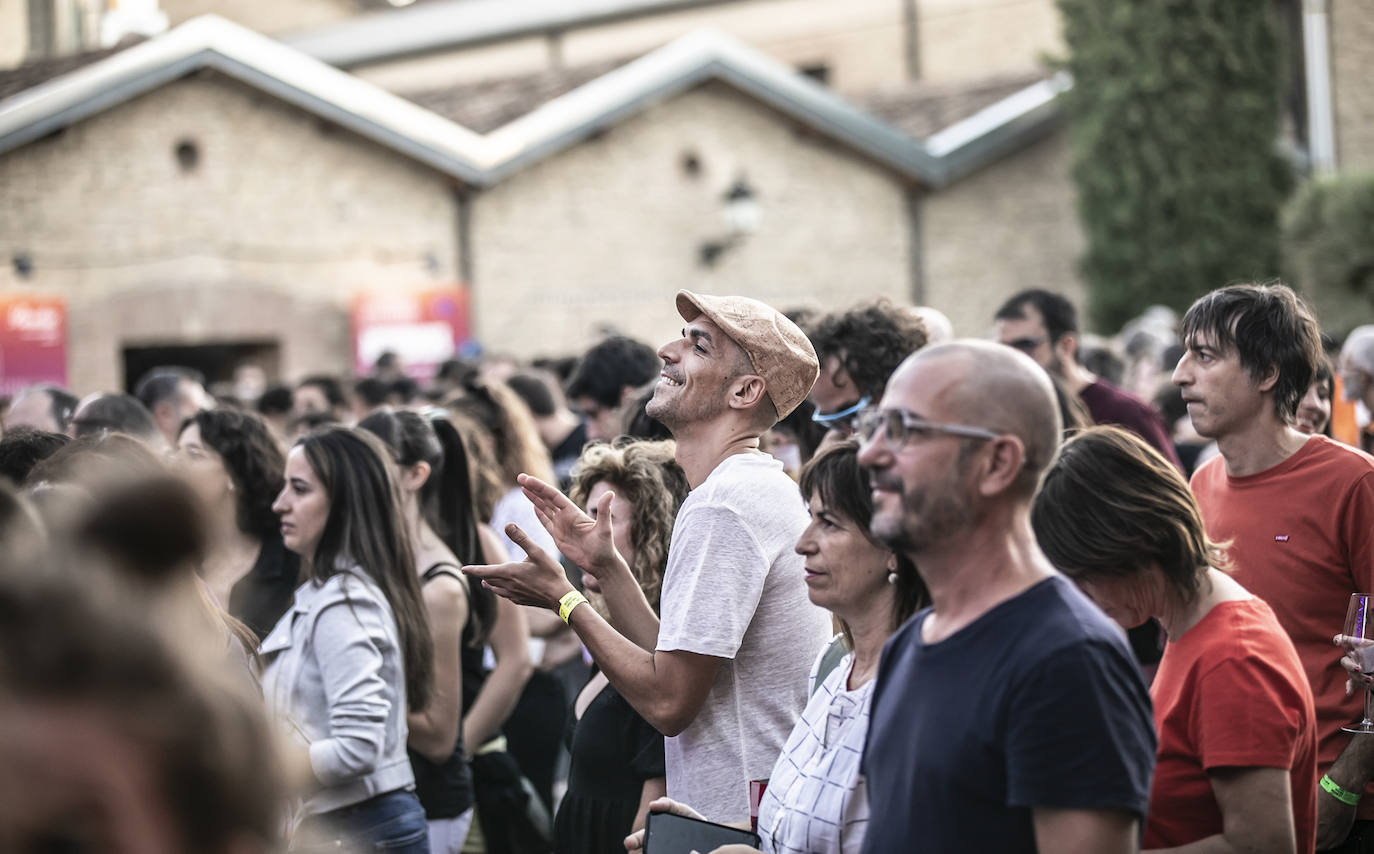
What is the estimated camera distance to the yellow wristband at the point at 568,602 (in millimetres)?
3348

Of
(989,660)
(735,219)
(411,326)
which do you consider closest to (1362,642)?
(989,660)

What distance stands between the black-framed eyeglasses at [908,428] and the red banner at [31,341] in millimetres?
13949

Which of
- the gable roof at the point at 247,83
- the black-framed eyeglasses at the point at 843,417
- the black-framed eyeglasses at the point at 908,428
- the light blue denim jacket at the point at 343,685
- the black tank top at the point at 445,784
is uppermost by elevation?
the gable roof at the point at 247,83

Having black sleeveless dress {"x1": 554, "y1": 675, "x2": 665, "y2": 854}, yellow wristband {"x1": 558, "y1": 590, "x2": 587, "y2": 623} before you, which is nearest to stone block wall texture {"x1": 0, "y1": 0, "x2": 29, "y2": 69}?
black sleeveless dress {"x1": 554, "y1": 675, "x2": 665, "y2": 854}

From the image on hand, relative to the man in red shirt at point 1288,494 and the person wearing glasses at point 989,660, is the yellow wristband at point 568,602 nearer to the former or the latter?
the person wearing glasses at point 989,660

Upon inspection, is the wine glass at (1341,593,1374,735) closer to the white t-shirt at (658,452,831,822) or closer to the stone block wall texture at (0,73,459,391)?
the white t-shirt at (658,452,831,822)

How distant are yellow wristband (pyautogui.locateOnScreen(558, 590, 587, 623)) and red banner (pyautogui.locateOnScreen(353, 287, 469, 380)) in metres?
13.6

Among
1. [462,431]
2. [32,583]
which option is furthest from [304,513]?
[32,583]

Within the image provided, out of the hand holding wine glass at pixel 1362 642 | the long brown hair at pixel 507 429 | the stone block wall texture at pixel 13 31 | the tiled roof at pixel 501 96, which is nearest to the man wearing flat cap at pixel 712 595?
the hand holding wine glass at pixel 1362 642

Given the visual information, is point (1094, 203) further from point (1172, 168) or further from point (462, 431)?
point (462, 431)

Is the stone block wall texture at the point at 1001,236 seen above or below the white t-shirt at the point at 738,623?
above

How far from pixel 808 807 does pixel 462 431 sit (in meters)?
3.35

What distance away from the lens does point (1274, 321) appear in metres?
3.99

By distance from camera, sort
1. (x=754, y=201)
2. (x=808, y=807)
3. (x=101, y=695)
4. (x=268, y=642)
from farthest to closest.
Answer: (x=754, y=201) → (x=268, y=642) → (x=808, y=807) → (x=101, y=695)
